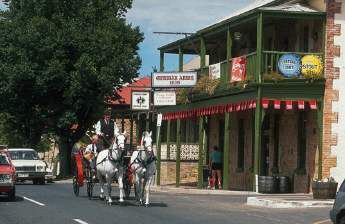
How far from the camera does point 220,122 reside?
40656 mm

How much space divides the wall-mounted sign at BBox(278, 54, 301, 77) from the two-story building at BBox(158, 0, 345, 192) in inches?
1.4

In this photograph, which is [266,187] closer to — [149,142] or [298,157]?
[298,157]

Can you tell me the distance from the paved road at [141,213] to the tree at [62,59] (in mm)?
23888

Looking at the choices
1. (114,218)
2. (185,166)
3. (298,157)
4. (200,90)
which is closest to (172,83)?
(200,90)

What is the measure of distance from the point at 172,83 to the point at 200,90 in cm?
166

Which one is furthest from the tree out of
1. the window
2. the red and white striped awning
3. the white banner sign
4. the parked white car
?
the red and white striped awning

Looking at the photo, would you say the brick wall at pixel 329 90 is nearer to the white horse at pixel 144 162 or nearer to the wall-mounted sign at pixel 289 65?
the wall-mounted sign at pixel 289 65

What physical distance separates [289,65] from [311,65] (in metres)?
0.77

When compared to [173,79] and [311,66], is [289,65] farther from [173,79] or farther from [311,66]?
[173,79]

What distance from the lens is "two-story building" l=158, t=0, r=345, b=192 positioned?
95.6 feet

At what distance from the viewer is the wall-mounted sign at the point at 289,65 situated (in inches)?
1150

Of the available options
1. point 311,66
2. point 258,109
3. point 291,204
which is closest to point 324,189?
point 291,204

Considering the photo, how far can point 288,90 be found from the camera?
95.3 feet

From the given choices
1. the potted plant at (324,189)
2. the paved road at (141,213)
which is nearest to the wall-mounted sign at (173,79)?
the paved road at (141,213)
